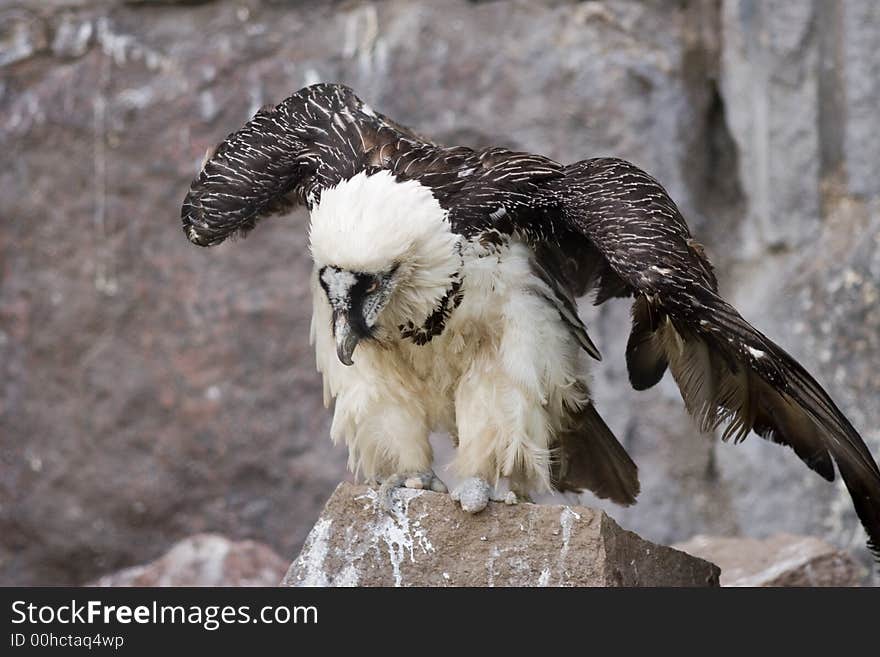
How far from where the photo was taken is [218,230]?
188 inches

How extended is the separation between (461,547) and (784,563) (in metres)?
1.59

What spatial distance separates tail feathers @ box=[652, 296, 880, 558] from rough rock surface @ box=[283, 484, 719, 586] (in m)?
0.48

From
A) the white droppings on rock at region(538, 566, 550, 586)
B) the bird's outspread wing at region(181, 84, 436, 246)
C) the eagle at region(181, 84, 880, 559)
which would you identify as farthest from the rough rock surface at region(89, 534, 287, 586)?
the white droppings on rock at region(538, 566, 550, 586)

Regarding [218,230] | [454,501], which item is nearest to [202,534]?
[218,230]

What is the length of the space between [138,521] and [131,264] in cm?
109

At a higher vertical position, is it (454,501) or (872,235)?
(872,235)

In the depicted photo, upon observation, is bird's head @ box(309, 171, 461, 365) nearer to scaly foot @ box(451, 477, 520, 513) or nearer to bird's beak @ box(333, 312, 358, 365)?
Result: bird's beak @ box(333, 312, 358, 365)

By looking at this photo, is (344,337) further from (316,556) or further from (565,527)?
(565,527)

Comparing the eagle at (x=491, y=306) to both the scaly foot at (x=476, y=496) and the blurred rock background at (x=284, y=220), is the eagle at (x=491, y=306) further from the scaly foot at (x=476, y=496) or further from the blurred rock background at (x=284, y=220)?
the blurred rock background at (x=284, y=220)

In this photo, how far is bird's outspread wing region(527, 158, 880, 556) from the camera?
406 centimetres

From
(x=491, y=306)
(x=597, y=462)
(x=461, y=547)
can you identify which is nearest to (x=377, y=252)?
(x=491, y=306)

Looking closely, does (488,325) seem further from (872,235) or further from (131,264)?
(131,264)

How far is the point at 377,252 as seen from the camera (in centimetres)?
417

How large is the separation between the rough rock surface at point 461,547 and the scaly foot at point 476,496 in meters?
0.02
